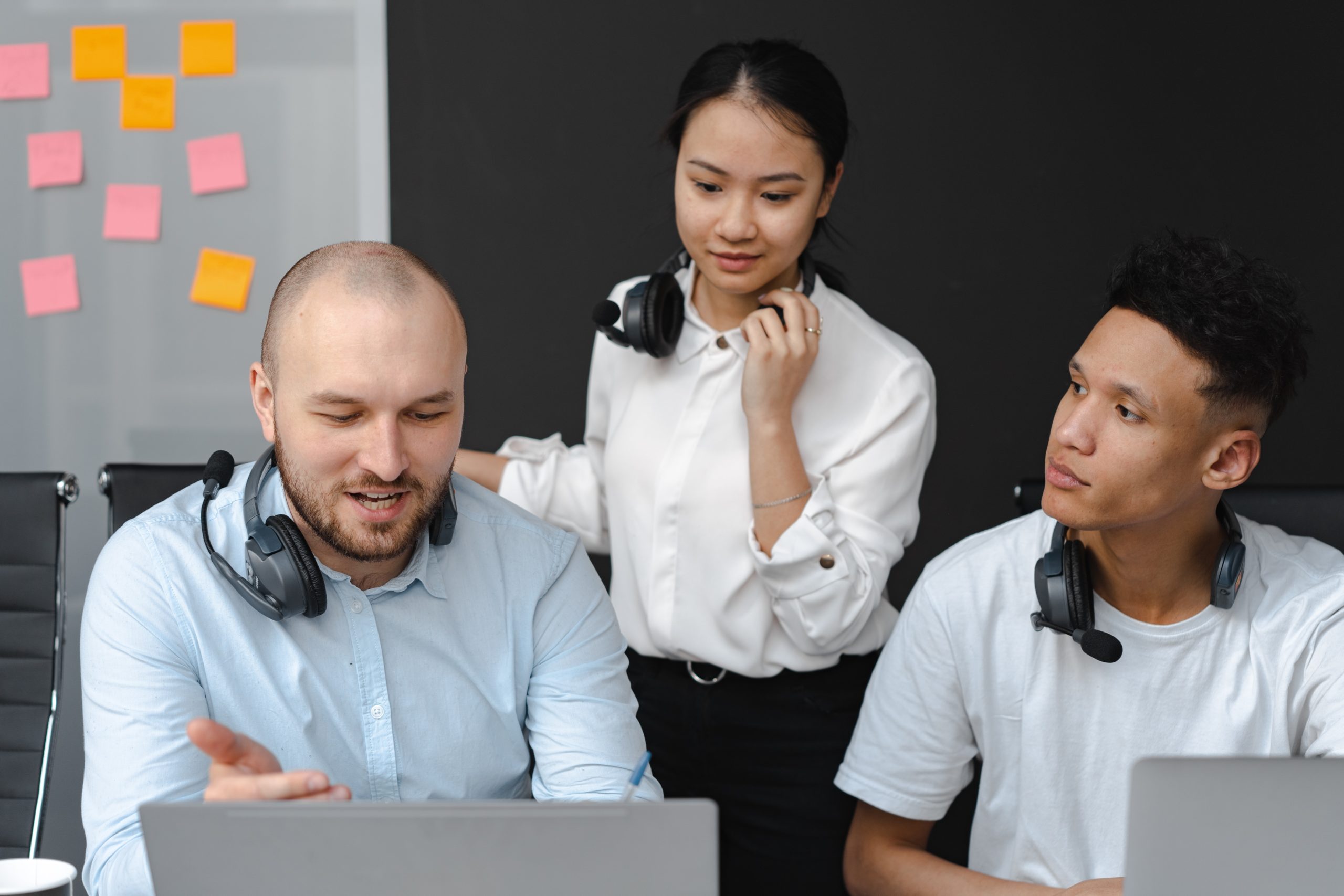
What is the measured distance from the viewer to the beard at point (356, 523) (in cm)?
141

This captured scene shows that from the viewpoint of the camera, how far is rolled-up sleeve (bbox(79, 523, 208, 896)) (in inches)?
49.9

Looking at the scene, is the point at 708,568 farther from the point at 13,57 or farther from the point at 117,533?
the point at 13,57

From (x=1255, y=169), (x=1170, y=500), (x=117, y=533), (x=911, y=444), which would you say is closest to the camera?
(x=117, y=533)

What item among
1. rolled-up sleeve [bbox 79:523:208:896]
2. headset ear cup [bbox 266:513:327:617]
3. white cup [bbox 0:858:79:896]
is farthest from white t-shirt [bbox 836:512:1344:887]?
white cup [bbox 0:858:79:896]

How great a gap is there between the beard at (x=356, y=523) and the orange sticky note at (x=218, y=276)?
1468 millimetres

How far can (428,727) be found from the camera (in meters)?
1.49

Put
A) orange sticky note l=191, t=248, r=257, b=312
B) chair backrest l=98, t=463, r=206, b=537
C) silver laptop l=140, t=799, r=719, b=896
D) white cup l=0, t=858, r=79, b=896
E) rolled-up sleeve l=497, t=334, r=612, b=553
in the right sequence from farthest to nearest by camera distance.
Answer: orange sticky note l=191, t=248, r=257, b=312 < rolled-up sleeve l=497, t=334, r=612, b=553 < chair backrest l=98, t=463, r=206, b=537 < white cup l=0, t=858, r=79, b=896 < silver laptop l=140, t=799, r=719, b=896

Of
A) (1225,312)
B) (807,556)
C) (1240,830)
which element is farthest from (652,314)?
(1240,830)

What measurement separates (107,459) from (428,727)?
1675 mm

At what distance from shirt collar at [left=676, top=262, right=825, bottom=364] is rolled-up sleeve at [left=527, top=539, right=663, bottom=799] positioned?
0.51 metres

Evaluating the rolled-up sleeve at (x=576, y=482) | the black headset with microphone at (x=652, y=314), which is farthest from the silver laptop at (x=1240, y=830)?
the rolled-up sleeve at (x=576, y=482)

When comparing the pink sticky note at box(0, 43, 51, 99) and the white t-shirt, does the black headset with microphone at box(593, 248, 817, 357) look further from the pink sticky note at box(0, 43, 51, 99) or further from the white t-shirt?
the pink sticky note at box(0, 43, 51, 99)

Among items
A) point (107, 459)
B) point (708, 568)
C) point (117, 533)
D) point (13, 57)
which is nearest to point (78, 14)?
point (13, 57)

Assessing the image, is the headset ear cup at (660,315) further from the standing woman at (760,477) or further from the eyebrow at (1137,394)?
the eyebrow at (1137,394)
